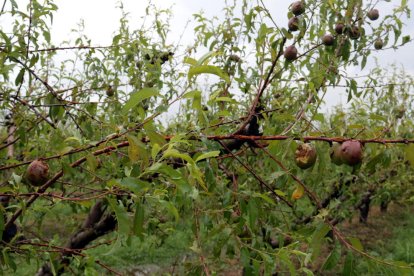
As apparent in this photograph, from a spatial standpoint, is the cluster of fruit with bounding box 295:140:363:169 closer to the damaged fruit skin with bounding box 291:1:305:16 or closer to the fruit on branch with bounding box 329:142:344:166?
the fruit on branch with bounding box 329:142:344:166

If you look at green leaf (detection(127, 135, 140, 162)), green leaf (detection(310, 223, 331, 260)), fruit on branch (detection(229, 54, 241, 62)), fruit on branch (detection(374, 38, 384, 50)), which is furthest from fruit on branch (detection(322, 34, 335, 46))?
green leaf (detection(127, 135, 140, 162))

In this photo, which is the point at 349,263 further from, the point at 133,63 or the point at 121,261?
the point at 121,261

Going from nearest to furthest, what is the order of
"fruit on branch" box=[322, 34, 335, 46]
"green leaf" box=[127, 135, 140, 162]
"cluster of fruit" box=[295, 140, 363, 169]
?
"green leaf" box=[127, 135, 140, 162] < "cluster of fruit" box=[295, 140, 363, 169] < "fruit on branch" box=[322, 34, 335, 46]

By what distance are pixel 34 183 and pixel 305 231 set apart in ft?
2.67

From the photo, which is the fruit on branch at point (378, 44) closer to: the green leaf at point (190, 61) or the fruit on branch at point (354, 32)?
the fruit on branch at point (354, 32)

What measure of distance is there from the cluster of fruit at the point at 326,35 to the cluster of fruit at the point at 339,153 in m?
0.61

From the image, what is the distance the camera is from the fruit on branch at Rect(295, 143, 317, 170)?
1.16 metres

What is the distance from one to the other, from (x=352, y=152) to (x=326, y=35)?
1.07 meters

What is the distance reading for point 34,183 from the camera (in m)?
1.23

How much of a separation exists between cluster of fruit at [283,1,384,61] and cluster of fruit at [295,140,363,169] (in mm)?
609

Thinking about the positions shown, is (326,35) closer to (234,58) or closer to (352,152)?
(234,58)

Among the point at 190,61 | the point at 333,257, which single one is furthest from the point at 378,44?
the point at 190,61

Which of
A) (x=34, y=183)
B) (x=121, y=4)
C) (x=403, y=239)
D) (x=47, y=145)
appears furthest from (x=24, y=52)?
(x=403, y=239)

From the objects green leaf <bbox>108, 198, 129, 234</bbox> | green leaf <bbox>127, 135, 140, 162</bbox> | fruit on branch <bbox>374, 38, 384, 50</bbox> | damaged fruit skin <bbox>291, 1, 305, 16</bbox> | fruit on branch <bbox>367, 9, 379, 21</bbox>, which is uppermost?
fruit on branch <bbox>367, 9, 379, 21</bbox>
